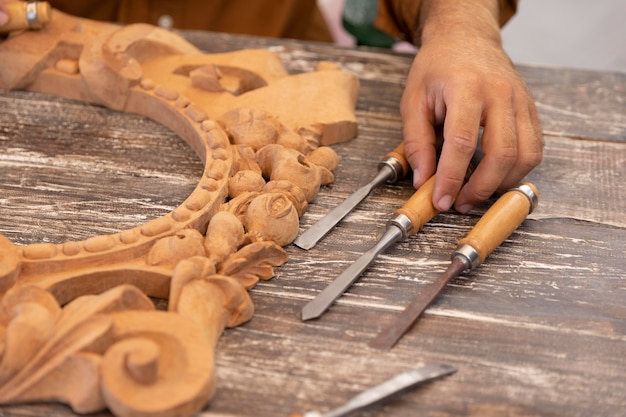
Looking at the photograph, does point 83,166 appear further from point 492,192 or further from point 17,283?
point 492,192

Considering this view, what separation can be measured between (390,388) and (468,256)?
0.26 m

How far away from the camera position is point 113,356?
2.57ft

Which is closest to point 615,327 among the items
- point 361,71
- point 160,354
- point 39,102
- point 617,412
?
point 617,412

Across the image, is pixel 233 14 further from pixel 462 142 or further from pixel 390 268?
pixel 390 268

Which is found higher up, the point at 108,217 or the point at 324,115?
the point at 324,115

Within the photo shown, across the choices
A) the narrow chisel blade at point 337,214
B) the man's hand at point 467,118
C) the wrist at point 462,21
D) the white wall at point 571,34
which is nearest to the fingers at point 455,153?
the man's hand at point 467,118

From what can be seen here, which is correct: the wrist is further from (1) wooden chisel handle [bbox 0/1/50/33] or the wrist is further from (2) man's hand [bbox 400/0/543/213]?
(1) wooden chisel handle [bbox 0/1/50/33]

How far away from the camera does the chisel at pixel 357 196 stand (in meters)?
1.08

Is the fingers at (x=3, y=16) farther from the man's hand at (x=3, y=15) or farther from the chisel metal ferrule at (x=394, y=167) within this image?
the chisel metal ferrule at (x=394, y=167)

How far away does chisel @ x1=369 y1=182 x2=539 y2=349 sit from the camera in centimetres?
93

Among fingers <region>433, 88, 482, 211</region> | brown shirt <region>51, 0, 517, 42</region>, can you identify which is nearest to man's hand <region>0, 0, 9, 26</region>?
brown shirt <region>51, 0, 517, 42</region>

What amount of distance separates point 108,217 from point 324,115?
40cm

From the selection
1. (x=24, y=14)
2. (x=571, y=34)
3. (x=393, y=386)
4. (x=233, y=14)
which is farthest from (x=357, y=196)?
(x=571, y=34)

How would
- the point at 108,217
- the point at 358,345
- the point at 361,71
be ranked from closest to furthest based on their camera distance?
the point at 358,345 → the point at 108,217 → the point at 361,71
